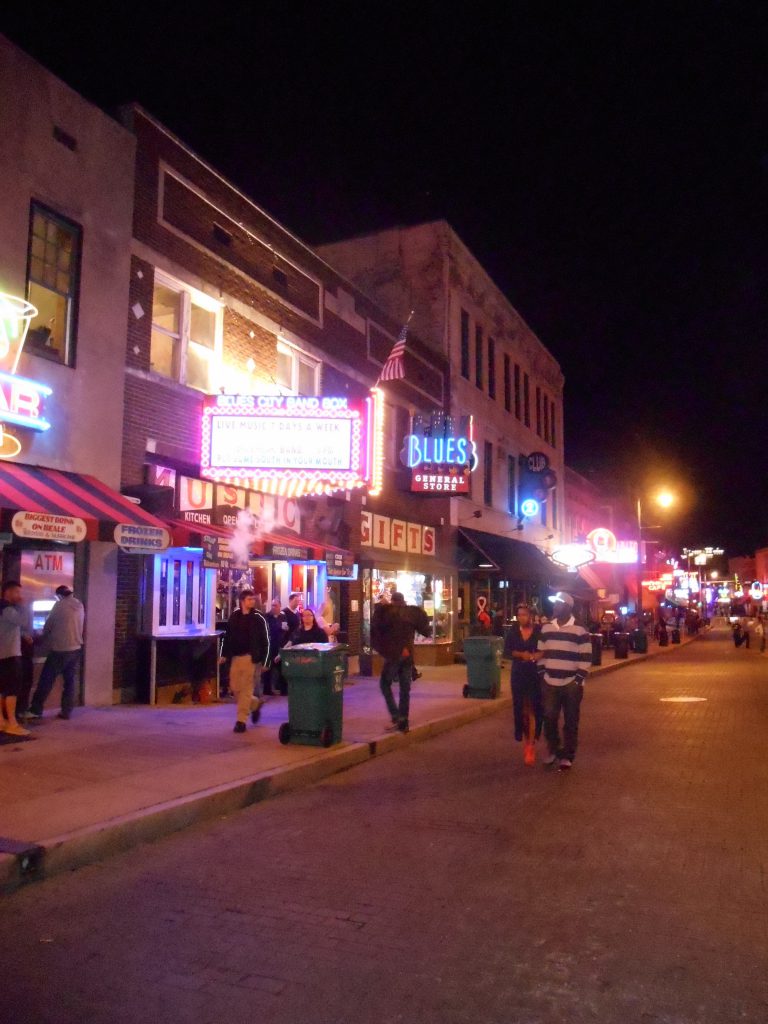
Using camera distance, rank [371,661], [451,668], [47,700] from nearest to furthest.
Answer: [47,700] < [371,661] < [451,668]

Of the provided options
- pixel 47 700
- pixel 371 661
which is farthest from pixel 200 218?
pixel 371 661

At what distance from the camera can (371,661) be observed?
2025 cm

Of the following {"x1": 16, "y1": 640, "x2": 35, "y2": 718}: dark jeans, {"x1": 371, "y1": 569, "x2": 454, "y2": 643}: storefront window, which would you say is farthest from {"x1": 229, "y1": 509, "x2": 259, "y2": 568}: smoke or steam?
{"x1": 371, "y1": 569, "x2": 454, "y2": 643}: storefront window

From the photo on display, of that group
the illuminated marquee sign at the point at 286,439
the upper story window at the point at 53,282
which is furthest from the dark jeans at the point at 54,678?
the illuminated marquee sign at the point at 286,439

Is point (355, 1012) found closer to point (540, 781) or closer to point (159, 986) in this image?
point (159, 986)

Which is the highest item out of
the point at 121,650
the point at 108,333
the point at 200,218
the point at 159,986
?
the point at 200,218

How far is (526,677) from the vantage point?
10.1 meters

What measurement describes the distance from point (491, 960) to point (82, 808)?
3960mm

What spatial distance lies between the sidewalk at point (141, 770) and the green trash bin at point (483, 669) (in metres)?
1.49

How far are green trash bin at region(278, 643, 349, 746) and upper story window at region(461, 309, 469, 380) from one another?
62.9ft

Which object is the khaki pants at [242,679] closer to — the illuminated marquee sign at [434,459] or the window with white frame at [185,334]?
the window with white frame at [185,334]

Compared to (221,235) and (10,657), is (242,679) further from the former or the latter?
(221,235)

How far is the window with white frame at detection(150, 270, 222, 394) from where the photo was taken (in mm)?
15047

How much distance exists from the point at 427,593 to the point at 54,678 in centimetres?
1439
